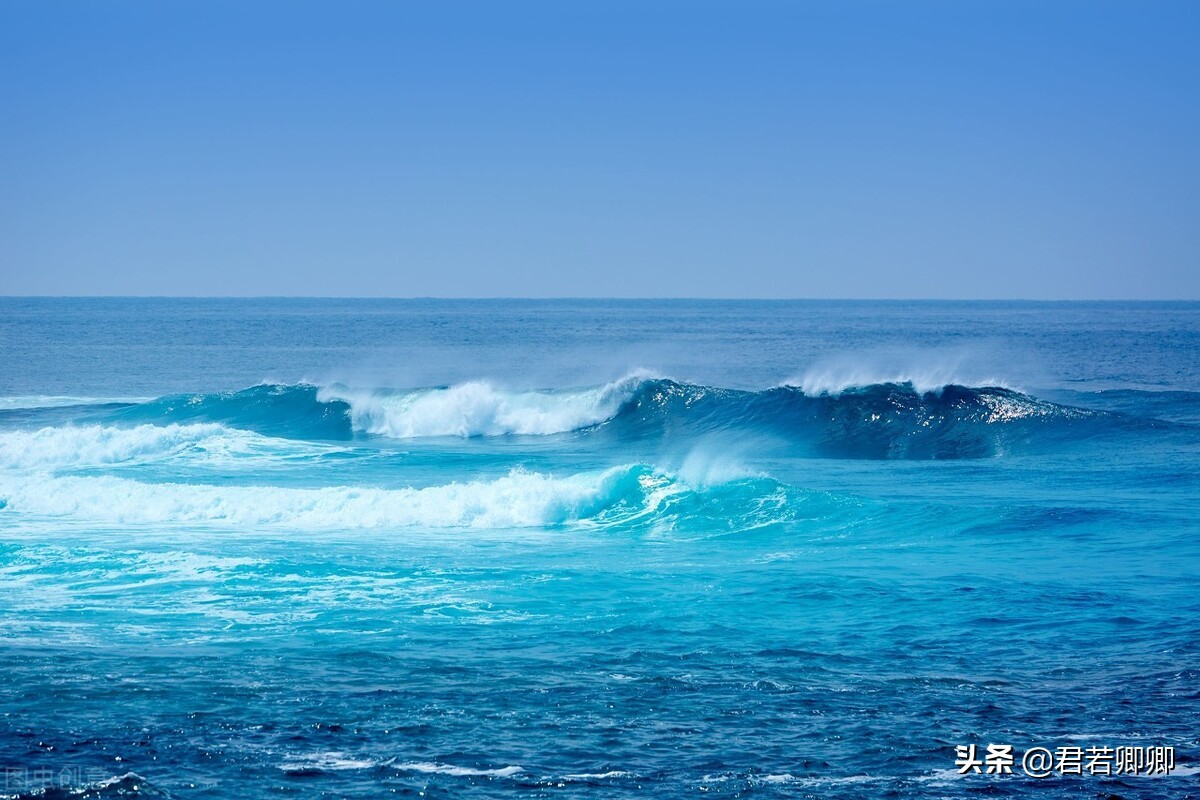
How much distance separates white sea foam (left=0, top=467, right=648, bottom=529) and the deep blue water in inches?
3.1

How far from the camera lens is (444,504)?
1892cm

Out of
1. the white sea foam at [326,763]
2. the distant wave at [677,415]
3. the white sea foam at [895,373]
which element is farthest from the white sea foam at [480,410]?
the white sea foam at [326,763]

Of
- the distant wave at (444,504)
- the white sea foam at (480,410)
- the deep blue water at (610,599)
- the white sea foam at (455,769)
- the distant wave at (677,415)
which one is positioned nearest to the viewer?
the white sea foam at (455,769)

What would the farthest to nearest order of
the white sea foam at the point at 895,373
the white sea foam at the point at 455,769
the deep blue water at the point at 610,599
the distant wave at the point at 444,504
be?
the white sea foam at the point at 895,373
the distant wave at the point at 444,504
the deep blue water at the point at 610,599
the white sea foam at the point at 455,769

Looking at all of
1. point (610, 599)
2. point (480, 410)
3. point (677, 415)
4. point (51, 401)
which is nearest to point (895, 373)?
point (677, 415)

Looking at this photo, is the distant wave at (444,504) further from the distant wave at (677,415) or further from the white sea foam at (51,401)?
the white sea foam at (51,401)

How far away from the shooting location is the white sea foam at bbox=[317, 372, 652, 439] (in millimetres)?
32625

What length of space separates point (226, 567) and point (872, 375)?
977 inches

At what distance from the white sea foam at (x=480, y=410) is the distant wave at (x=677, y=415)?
42mm

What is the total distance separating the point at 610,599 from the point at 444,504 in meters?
6.54

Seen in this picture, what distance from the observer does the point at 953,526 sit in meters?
17.1

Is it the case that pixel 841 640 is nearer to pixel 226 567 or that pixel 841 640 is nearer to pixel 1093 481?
pixel 226 567

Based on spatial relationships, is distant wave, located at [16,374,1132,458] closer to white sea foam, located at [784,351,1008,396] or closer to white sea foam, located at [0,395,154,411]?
white sea foam, located at [784,351,1008,396]

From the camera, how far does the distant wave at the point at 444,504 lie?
18328mm
